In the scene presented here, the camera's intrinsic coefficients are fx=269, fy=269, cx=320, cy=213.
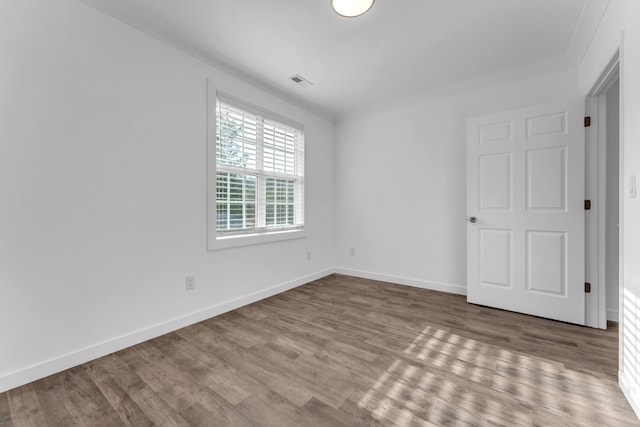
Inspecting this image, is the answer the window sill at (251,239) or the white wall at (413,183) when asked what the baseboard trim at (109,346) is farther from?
the white wall at (413,183)

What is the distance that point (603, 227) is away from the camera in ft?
7.87

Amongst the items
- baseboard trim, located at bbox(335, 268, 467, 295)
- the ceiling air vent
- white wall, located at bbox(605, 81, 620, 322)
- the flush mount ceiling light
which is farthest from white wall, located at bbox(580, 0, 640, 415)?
the ceiling air vent

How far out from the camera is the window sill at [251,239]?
2.69m

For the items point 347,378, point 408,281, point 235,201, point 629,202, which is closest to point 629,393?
point 629,202

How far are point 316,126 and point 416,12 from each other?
216 centimetres

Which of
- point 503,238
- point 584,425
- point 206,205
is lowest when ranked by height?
point 584,425

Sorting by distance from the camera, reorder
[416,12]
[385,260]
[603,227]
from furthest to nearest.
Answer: [385,260]
[603,227]
[416,12]

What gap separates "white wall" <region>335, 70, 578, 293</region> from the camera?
10.5ft

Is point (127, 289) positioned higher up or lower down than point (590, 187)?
lower down

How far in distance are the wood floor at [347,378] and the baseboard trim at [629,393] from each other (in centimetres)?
4

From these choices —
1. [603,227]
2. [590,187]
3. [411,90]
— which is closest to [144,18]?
[411,90]

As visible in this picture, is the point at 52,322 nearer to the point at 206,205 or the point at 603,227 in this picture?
the point at 206,205

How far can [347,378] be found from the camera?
1.67 meters

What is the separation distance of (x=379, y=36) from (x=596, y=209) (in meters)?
2.47
